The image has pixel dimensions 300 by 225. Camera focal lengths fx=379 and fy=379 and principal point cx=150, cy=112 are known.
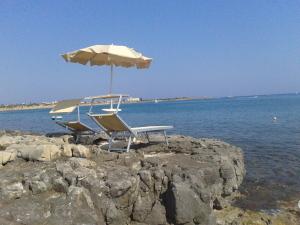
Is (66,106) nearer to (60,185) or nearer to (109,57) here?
(109,57)

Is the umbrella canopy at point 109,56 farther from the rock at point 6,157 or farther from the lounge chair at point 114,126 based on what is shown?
the rock at point 6,157

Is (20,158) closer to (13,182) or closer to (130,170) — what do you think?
(13,182)

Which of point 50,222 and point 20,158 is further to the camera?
point 20,158

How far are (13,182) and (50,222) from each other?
1016mm

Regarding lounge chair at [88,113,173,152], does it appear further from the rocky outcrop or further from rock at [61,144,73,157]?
rock at [61,144,73,157]

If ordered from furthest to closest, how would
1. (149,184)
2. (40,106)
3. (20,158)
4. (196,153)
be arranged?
(40,106) < (196,153) < (20,158) < (149,184)

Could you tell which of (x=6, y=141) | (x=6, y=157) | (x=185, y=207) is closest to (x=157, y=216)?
(x=185, y=207)

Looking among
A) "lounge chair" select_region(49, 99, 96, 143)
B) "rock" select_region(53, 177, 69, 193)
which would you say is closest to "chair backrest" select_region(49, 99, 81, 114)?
→ "lounge chair" select_region(49, 99, 96, 143)

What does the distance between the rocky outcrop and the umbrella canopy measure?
10.2ft

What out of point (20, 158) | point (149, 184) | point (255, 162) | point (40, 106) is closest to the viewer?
point (149, 184)

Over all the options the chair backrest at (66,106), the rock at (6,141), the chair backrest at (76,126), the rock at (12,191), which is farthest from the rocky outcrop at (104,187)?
the chair backrest at (66,106)

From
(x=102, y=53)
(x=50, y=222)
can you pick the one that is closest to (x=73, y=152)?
(x=50, y=222)

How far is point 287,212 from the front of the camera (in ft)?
28.3

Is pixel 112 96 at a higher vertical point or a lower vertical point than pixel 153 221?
higher
